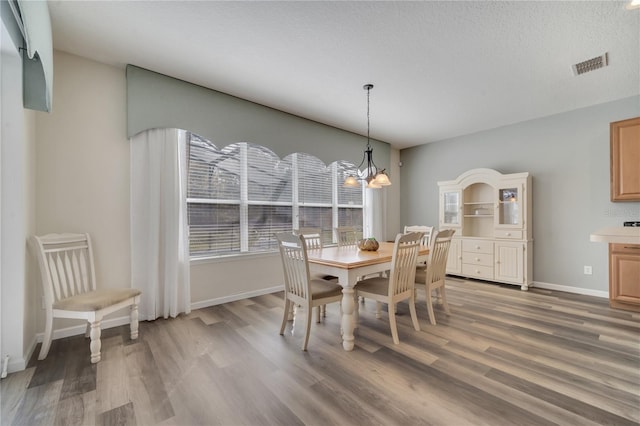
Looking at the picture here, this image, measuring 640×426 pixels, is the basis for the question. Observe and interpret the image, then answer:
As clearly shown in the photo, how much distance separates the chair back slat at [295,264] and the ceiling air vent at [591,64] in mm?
3311

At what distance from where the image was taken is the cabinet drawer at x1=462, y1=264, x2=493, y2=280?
4406 millimetres

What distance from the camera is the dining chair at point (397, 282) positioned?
239 centimetres

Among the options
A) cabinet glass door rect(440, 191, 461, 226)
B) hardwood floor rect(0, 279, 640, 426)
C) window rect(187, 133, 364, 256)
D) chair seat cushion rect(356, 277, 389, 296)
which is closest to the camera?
hardwood floor rect(0, 279, 640, 426)

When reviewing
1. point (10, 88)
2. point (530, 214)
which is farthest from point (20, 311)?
point (530, 214)

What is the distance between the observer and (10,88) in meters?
1.98

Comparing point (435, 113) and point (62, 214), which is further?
point (435, 113)

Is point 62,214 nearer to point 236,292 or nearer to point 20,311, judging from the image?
point 20,311

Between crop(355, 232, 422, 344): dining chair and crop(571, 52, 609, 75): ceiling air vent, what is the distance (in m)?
2.42

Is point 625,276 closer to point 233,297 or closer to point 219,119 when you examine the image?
point 233,297

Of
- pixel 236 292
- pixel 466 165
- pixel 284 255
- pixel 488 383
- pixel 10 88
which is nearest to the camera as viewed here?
pixel 488 383

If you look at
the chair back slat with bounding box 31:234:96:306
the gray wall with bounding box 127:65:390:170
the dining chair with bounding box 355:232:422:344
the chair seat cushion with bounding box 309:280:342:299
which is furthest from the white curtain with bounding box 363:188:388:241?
the chair back slat with bounding box 31:234:96:306

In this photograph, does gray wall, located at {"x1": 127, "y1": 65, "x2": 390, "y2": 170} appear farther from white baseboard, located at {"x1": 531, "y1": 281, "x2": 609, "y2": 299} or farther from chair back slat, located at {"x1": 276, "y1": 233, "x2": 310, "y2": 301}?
white baseboard, located at {"x1": 531, "y1": 281, "x2": 609, "y2": 299}

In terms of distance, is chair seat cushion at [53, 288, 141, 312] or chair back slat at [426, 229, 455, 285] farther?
chair back slat at [426, 229, 455, 285]

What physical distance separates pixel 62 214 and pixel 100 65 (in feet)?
5.05
